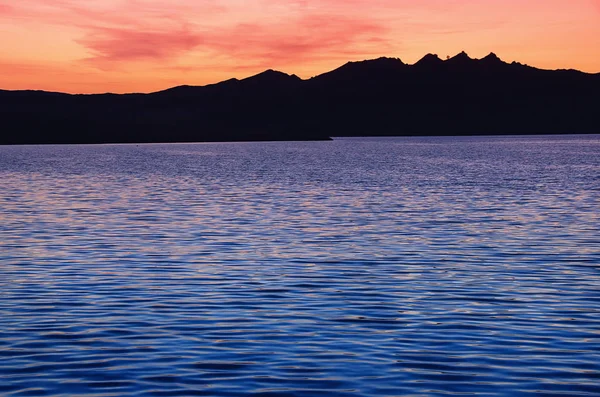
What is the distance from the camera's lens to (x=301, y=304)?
22.3m

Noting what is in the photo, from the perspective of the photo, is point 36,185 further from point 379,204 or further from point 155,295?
point 155,295

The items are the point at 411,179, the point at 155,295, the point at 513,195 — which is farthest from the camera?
the point at 411,179

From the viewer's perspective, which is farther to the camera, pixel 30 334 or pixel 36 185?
pixel 36 185

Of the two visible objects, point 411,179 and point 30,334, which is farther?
point 411,179

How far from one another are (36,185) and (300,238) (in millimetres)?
49041

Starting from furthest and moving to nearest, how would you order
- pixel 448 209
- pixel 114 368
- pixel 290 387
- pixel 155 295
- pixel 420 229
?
pixel 448 209
pixel 420 229
pixel 155 295
pixel 114 368
pixel 290 387

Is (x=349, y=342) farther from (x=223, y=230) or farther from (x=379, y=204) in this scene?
(x=379, y=204)

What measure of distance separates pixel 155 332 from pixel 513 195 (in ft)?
162

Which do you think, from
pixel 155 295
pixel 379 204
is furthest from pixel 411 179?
pixel 155 295

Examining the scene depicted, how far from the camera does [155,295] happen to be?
23641 millimetres

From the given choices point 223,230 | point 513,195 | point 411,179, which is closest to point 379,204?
point 513,195

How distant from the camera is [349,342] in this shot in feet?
59.3

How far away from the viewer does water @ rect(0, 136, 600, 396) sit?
1557 cm

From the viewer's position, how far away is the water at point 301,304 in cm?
1557
